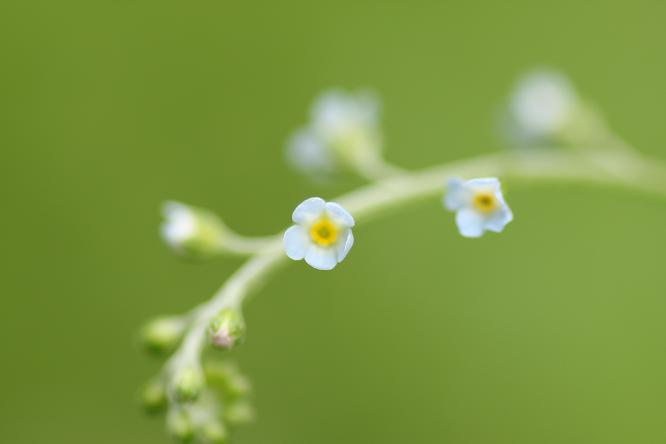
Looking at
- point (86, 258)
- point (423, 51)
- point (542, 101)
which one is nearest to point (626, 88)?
point (423, 51)

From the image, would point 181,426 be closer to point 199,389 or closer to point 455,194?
point 199,389

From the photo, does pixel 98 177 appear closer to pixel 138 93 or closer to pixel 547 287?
pixel 138 93

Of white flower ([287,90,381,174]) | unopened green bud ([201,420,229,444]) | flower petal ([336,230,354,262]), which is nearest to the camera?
flower petal ([336,230,354,262])

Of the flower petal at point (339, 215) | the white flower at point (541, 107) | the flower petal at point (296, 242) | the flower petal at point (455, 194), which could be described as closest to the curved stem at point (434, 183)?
the white flower at point (541, 107)

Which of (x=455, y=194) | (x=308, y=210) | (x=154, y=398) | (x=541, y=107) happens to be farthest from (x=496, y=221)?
(x=541, y=107)

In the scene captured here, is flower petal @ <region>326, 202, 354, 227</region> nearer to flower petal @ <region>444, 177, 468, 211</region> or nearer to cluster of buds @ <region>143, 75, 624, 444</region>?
cluster of buds @ <region>143, 75, 624, 444</region>

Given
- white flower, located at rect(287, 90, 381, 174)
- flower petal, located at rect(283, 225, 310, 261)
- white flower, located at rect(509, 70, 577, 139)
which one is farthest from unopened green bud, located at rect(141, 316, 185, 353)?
white flower, located at rect(509, 70, 577, 139)

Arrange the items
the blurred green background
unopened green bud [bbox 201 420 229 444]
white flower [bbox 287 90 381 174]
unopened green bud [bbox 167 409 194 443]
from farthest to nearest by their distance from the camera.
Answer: the blurred green background
white flower [bbox 287 90 381 174]
unopened green bud [bbox 201 420 229 444]
unopened green bud [bbox 167 409 194 443]
